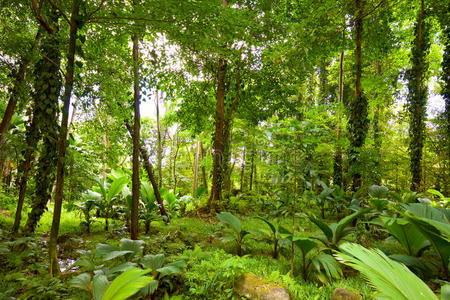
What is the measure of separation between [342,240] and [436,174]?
7941mm

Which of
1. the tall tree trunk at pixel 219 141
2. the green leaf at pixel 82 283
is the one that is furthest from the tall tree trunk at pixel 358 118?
the green leaf at pixel 82 283

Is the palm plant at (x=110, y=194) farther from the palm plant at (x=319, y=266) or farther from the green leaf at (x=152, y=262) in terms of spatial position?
the palm plant at (x=319, y=266)

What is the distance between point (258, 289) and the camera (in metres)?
2.10

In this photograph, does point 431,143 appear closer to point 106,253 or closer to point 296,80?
point 296,80

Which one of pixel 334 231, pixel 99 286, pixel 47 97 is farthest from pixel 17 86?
pixel 334 231

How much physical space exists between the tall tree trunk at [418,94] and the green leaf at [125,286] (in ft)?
27.5

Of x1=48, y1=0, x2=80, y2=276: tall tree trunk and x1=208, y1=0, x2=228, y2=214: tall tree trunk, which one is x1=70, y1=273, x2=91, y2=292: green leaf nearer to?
x1=48, y1=0, x2=80, y2=276: tall tree trunk

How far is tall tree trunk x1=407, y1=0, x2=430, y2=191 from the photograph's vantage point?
6.83m

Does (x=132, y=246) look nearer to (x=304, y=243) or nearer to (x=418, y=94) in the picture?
(x=304, y=243)

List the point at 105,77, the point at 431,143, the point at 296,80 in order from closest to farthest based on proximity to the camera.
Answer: the point at 105,77, the point at 296,80, the point at 431,143

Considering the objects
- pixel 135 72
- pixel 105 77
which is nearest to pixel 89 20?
pixel 105 77

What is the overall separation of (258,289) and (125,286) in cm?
125

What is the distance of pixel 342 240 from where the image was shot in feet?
9.04

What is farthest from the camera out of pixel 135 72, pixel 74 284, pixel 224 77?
pixel 224 77
